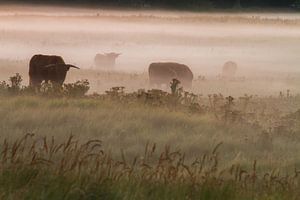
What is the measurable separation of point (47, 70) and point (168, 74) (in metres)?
6.49

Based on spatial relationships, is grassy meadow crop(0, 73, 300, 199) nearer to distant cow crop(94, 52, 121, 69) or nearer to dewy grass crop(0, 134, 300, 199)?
dewy grass crop(0, 134, 300, 199)

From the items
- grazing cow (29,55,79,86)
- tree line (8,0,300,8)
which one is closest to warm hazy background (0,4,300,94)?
tree line (8,0,300,8)

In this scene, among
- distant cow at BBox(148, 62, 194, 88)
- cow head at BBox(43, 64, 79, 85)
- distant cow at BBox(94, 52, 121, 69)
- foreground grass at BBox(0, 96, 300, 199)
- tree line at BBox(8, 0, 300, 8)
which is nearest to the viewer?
foreground grass at BBox(0, 96, 300, 199)

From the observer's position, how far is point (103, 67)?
92.1 feet

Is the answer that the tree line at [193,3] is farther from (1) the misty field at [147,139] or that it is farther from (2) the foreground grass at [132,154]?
(2) the foreground grass at [132,154]

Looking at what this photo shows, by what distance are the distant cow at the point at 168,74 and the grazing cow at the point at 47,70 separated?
5424 millimetres

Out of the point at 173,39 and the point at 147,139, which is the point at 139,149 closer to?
the point at 147,139

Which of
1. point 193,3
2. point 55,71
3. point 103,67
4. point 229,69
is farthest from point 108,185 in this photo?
point 193,3

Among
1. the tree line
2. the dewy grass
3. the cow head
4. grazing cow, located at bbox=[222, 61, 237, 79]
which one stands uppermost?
the tree line

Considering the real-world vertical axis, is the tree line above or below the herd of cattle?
above

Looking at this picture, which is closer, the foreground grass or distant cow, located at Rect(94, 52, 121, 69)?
the foreground grass

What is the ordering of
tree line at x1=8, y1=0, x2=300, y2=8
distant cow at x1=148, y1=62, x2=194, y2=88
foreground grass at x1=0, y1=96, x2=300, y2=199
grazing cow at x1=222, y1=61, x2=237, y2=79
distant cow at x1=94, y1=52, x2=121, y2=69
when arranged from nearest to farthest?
1. foreground grass at x1=0, y1=96, x2=300, y2=199
2. distant cow at x1=148, y1=62, x2=194, y2=88
3. grazing cow at x1=222, y1=61, x2=237, y2=79
4. distant cow at x1=94, y1=52, x2=121, y2=69
5. tree line at x1=8, y1=0, x2=300, y2=8

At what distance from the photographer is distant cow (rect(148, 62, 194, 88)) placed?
70.2 ft

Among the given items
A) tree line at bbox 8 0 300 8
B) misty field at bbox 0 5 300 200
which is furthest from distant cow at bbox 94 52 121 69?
tree line at bbox 8 0 300 8
